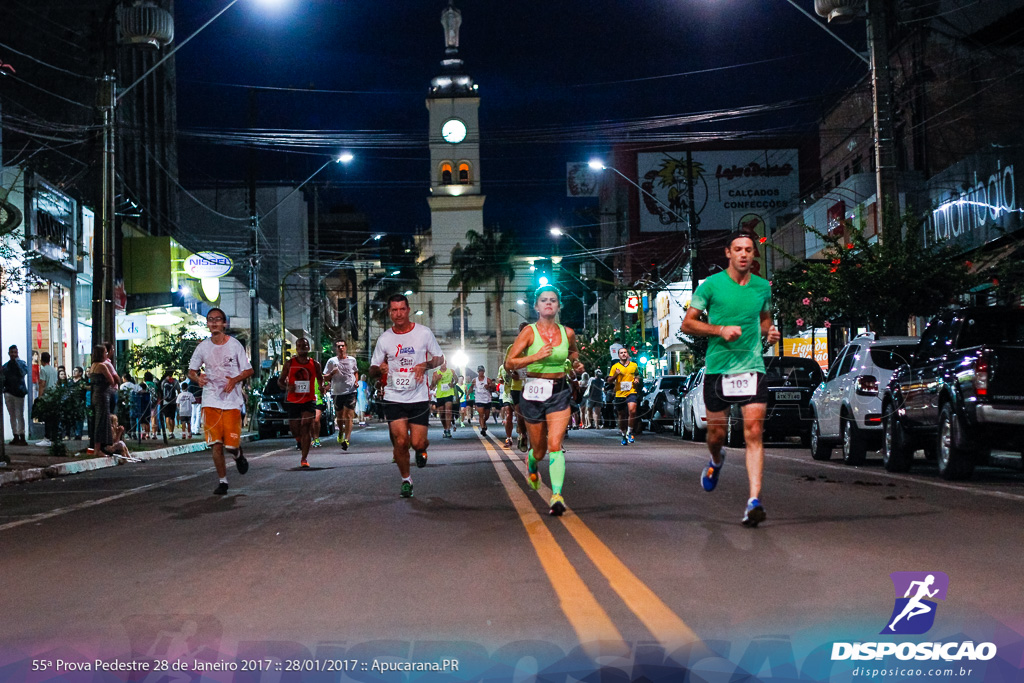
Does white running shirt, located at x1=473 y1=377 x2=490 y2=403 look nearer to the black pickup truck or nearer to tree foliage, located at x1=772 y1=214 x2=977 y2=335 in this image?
tree foliage, located at x1=772 y1=214 x2=977 y2=335

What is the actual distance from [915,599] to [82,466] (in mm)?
16439

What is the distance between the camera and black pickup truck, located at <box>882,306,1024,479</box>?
12.5 metres

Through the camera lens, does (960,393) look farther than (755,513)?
Yes

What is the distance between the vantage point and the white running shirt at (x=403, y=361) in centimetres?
1205

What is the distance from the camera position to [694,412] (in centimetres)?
2683

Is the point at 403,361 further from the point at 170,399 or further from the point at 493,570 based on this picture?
the point at 170,399

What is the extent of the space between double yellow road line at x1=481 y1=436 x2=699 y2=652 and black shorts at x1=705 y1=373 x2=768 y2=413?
51.7 inches

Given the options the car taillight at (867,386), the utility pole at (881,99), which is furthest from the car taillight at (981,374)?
the utility pole at (881,99)

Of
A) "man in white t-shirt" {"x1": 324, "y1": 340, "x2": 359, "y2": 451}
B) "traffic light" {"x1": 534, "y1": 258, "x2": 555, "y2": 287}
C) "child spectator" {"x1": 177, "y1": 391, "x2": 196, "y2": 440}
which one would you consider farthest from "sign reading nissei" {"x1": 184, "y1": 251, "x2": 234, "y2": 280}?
"man in white t-shirt" {"x1": 324, "y1": 340, "x2": 359, "y2": 451}

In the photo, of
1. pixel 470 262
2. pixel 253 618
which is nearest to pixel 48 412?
pixel 253 618

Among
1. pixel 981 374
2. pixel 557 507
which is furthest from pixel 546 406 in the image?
pixel 981 374

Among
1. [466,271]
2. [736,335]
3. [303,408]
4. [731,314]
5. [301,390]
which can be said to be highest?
[466,271]

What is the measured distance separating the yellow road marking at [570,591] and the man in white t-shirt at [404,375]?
6.64 feet

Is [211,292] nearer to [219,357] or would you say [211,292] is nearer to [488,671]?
[219,357]
